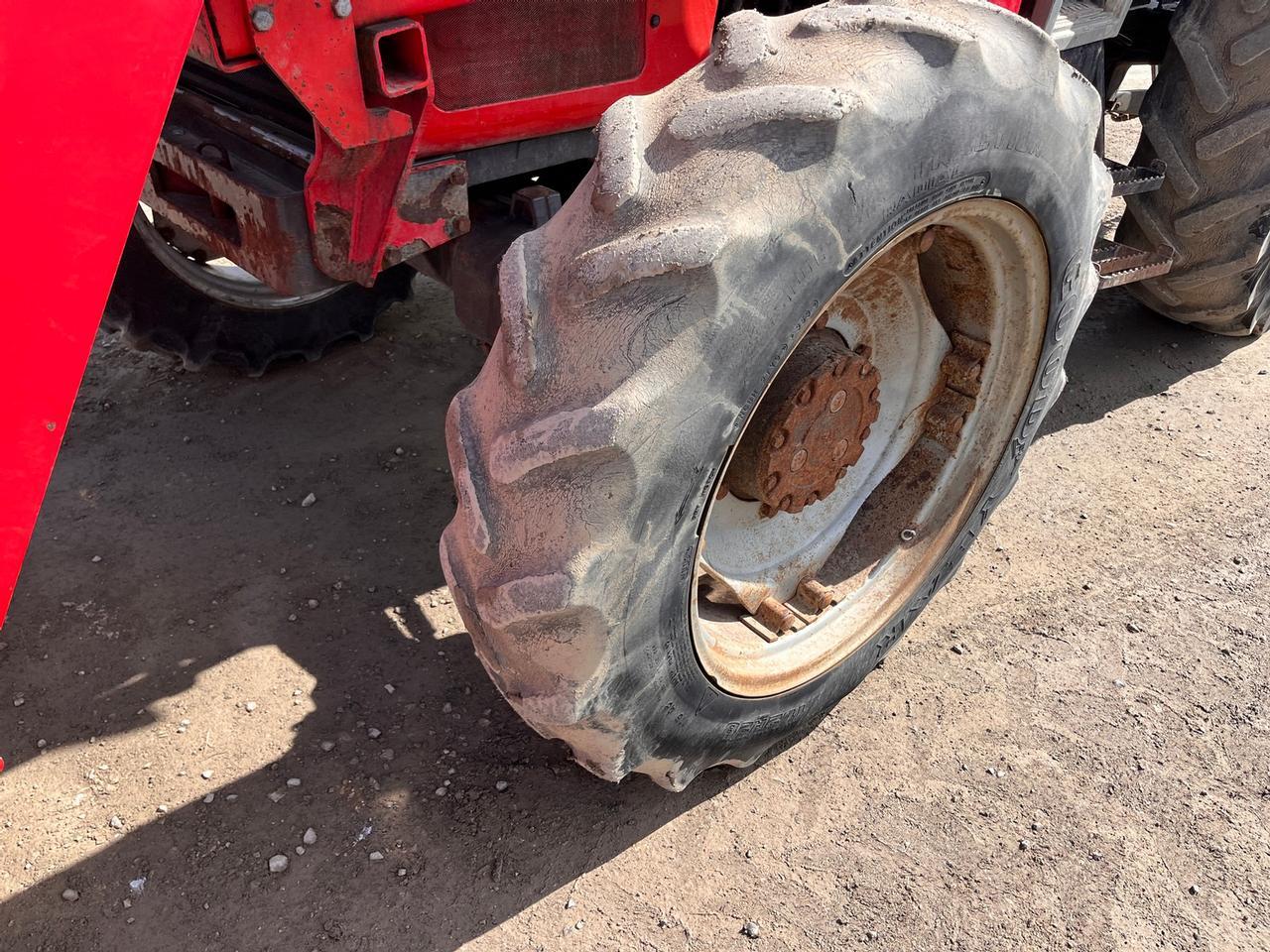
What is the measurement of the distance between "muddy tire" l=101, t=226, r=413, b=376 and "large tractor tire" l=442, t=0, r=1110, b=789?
191 centimetres

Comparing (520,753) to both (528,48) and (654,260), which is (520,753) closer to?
(654,260)

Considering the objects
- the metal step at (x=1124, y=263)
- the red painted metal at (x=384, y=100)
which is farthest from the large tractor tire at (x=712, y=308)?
the metal step at (x=1124, y=263)

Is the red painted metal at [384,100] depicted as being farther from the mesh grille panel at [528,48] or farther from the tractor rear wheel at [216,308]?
the tractor rear wheel at [216,308]

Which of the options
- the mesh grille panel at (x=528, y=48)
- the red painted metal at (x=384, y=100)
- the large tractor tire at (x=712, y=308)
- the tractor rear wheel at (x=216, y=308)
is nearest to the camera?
the large tractor tire at (x=712, y=308)

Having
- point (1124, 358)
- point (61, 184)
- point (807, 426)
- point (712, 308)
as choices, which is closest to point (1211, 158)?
point (1124, 358)

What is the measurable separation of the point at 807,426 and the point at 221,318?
2124mm

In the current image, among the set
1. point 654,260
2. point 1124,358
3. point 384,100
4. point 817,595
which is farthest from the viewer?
point 1124,358

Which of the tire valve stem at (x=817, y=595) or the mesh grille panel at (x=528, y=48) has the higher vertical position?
the mesh grille panel at (x=528, y=48)

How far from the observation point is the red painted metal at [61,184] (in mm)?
1067

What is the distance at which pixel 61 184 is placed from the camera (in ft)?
3.56

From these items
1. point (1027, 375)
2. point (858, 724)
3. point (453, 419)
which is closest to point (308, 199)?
point (453, 419)

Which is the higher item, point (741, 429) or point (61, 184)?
point (61, 184)

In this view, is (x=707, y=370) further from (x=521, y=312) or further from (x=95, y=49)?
(x=95, y=49)

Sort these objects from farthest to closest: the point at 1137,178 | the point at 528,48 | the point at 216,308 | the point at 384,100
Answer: the point at 216,308
the point at 1137,178
the point at 528,48
the point at 384,100
